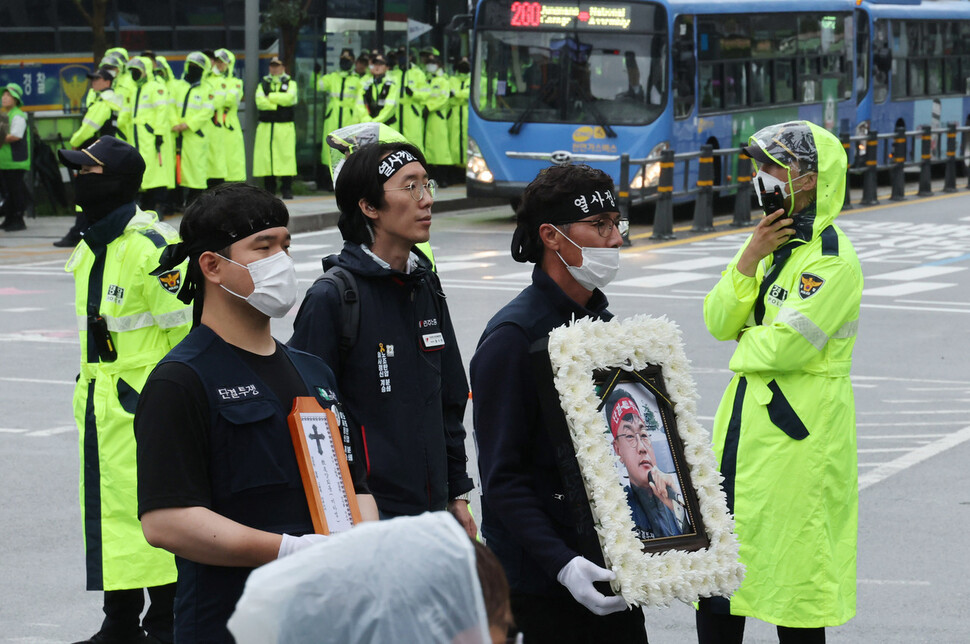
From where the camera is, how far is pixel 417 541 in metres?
1.78

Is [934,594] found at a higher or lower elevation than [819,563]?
lower

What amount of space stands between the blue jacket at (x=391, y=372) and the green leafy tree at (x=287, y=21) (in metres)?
21.2

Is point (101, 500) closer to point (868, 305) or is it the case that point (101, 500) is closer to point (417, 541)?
point (417, 541)

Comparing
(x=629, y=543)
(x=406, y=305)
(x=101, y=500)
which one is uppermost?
(x=406, y=305)

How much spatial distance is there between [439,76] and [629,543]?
24.8 meters

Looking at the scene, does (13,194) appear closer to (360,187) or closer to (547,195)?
(360,187)

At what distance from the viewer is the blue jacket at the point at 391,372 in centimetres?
418

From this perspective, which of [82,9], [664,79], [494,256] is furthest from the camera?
[82,9]

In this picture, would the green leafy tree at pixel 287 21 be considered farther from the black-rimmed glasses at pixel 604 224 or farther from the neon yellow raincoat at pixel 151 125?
the black-rimmed glasses at pixel 604 224

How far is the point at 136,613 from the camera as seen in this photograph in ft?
18.4

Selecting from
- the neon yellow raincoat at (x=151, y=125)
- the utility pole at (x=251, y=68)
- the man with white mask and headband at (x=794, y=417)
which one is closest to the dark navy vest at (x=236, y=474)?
the man with white mask and headband at (x=794, y=417)

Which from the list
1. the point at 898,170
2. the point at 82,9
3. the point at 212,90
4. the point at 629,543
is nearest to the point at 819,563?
the point at 629,543

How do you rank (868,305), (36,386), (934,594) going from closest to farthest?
(934,594) < (36,386) < (868,305)

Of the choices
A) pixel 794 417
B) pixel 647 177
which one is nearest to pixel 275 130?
pixel 647 177
